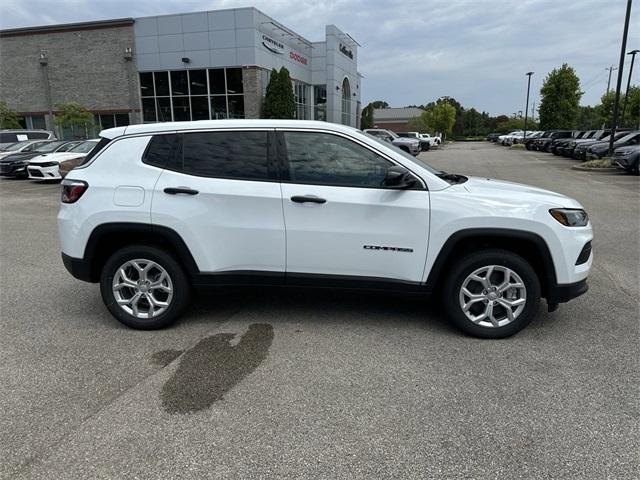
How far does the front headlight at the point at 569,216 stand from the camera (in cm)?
385

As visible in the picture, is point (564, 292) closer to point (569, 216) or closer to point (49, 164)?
point (569, 216)

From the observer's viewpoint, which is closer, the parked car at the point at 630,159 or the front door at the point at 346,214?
→ the front door at the point at 346,214

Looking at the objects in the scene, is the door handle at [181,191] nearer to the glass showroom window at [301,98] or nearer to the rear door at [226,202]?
the rear door at [226,202]

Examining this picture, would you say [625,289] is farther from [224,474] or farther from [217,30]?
[217,30]

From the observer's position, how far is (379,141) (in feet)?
13.7

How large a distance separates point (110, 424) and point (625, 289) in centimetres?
532

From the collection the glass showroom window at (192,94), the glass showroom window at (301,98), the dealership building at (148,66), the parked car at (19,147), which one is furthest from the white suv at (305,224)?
the glass showroom window at (301,98)

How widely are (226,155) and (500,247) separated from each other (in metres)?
2.47

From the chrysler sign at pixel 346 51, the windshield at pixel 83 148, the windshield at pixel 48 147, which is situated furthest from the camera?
the chrysler sign at pixel 346 51

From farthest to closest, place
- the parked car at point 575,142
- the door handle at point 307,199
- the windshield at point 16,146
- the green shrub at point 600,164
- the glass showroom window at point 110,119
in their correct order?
the glass showroom window at point 110,119, the parked car at point 575,142, the green shrub at point 600,164, the windshield at point 16,146, the door handle at point 307,199

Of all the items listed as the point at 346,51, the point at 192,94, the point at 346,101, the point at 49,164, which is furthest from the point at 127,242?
the point at 346,101

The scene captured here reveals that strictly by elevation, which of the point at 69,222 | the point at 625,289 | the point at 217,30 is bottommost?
the point at 625,289

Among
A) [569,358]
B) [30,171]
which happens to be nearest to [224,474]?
[569,358]

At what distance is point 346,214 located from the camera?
12.7ft
